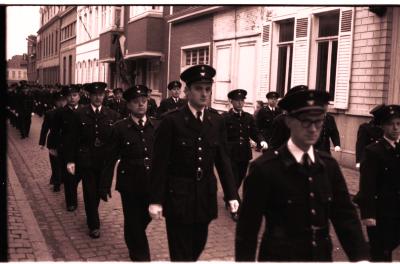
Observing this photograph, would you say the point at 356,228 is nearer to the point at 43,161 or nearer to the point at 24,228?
the point at 24,228

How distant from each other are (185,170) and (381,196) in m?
1.86

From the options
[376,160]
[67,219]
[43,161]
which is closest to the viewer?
[376,160]

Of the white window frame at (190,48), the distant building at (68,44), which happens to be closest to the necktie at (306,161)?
the white window frame at (190,48)

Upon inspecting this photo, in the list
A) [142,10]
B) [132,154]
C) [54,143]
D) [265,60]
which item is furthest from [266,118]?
[142,10]

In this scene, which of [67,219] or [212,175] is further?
[67,219]

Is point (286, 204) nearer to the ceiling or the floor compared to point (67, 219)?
nearer to the ceiling

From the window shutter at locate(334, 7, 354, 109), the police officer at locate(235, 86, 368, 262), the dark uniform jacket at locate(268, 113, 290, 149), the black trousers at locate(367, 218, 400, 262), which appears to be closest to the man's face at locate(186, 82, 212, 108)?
the police officer at locate(235, 86, 368, 262)


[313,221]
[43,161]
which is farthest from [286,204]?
[43,161]

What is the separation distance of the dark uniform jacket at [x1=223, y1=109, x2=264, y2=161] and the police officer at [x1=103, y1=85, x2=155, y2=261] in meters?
2.62

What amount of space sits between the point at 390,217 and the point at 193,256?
1.86 meters

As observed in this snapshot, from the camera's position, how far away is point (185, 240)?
166 inches

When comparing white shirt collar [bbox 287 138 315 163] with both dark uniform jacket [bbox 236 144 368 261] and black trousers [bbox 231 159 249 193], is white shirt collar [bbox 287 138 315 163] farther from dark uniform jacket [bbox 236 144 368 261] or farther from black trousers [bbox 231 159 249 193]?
black trousers [bbox 231 159 249 193]

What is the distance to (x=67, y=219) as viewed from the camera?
7316mm

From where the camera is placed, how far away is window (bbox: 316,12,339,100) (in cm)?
1288
